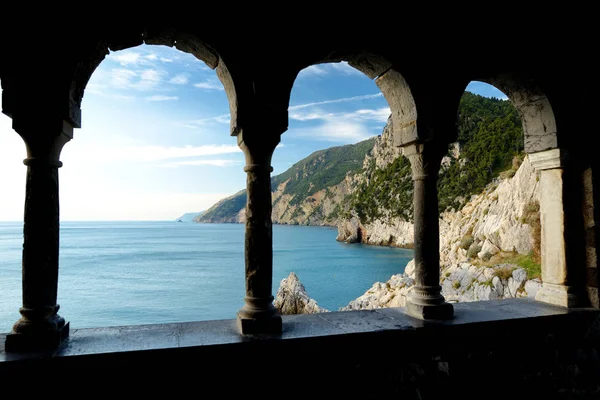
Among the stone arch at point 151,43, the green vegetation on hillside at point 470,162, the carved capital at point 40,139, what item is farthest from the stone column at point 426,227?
the green vegetation on hillside at point 470,162

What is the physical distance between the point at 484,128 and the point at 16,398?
172 ft

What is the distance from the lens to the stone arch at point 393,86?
434 cm

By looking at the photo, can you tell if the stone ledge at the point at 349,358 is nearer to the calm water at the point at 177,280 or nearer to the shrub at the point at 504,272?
the shrub at the point at 504,272

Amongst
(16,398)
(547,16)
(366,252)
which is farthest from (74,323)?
(366,252)

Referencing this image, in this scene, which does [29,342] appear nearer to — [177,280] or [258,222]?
[258,222]

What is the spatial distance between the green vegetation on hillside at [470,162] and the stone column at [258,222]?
3828cm

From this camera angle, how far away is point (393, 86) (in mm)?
4598

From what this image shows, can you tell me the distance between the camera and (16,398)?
3057 millimetres

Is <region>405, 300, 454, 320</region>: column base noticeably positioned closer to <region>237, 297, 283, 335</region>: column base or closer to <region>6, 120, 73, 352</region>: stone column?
<region>237, 297, 283, 335</region>: column base

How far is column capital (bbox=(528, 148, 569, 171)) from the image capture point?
4734 millimetres

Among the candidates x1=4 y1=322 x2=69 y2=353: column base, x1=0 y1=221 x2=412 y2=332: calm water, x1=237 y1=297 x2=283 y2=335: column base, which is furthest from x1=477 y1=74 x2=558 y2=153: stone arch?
x1=0 y1=221 x2=412 y2=332: calm water

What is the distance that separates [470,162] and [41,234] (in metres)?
50.1

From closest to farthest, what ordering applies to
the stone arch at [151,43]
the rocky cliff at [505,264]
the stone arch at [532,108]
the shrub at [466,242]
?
the stone arch at [151,43], the stone arch at [532,108], the rocky cliff at [505,264], the shrub at [466,242]

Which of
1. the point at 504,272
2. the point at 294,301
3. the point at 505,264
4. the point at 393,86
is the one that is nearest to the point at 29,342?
the point at 393,86
